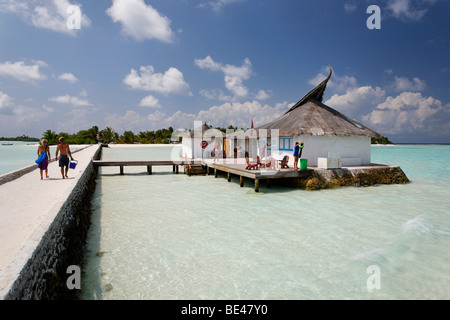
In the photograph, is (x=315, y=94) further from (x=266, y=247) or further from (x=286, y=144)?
(x=266, y=247)

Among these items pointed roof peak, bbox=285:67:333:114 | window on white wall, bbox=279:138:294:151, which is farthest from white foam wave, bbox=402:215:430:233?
pointed roof peak, bbox=285:67:333:114

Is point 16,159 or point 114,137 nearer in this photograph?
point 16,159

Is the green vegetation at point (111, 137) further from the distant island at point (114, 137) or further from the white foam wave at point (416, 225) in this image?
the white foam wave at point (416, 225)

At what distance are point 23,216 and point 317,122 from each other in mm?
13324

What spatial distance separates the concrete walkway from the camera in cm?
291

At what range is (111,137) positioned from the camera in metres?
78.0

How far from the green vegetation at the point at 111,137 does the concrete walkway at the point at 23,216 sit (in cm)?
6747

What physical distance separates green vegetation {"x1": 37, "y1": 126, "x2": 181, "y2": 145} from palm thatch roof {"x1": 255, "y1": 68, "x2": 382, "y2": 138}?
2585 inches

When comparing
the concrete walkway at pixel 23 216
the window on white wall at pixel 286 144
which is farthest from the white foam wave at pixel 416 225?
the concrete walkway at pixel 23 216

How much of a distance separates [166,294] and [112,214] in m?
5.15

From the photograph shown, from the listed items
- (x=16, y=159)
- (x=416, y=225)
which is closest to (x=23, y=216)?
(x=416, y=225)

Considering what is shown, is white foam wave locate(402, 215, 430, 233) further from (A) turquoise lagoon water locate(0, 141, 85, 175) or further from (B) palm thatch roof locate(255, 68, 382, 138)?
(A) turquoise lagoon water locate(0, 141, 85, 175)

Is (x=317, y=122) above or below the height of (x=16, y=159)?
above

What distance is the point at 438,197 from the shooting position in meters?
11.8
